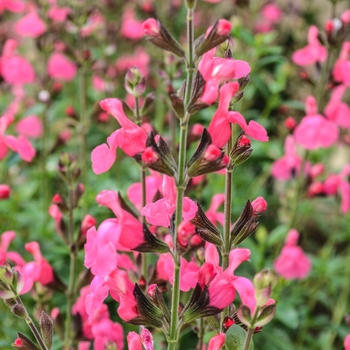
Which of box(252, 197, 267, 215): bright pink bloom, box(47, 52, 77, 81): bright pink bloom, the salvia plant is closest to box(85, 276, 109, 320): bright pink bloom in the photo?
the salvia plant

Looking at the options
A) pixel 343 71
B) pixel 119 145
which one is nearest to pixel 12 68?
pixel 343 71

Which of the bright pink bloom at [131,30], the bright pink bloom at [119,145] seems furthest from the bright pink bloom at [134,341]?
the bright pink bloom at [131,30]

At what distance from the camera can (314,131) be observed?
1707 mm

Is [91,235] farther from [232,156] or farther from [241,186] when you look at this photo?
[241,186]

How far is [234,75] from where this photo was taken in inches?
29.2

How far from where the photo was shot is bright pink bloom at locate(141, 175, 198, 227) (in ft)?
2.58

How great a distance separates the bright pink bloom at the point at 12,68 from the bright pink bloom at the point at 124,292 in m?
1.36

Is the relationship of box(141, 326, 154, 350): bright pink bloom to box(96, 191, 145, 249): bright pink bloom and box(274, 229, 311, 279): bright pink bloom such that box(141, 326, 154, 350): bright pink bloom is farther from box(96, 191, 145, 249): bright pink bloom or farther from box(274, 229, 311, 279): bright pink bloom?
box(274, 229, 311, 279): bright pink bloom

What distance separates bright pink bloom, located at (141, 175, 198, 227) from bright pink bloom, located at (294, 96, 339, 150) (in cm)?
97

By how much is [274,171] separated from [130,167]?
70cm

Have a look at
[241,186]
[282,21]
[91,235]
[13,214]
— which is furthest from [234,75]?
[282,21]

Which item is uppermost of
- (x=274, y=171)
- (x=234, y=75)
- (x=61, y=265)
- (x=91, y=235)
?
(x=234, y=75)

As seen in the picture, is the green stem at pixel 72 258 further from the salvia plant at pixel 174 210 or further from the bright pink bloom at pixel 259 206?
the bright pink bloom at pixel 259 206

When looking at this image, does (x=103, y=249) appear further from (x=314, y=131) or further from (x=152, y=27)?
(x=314, y=131)
